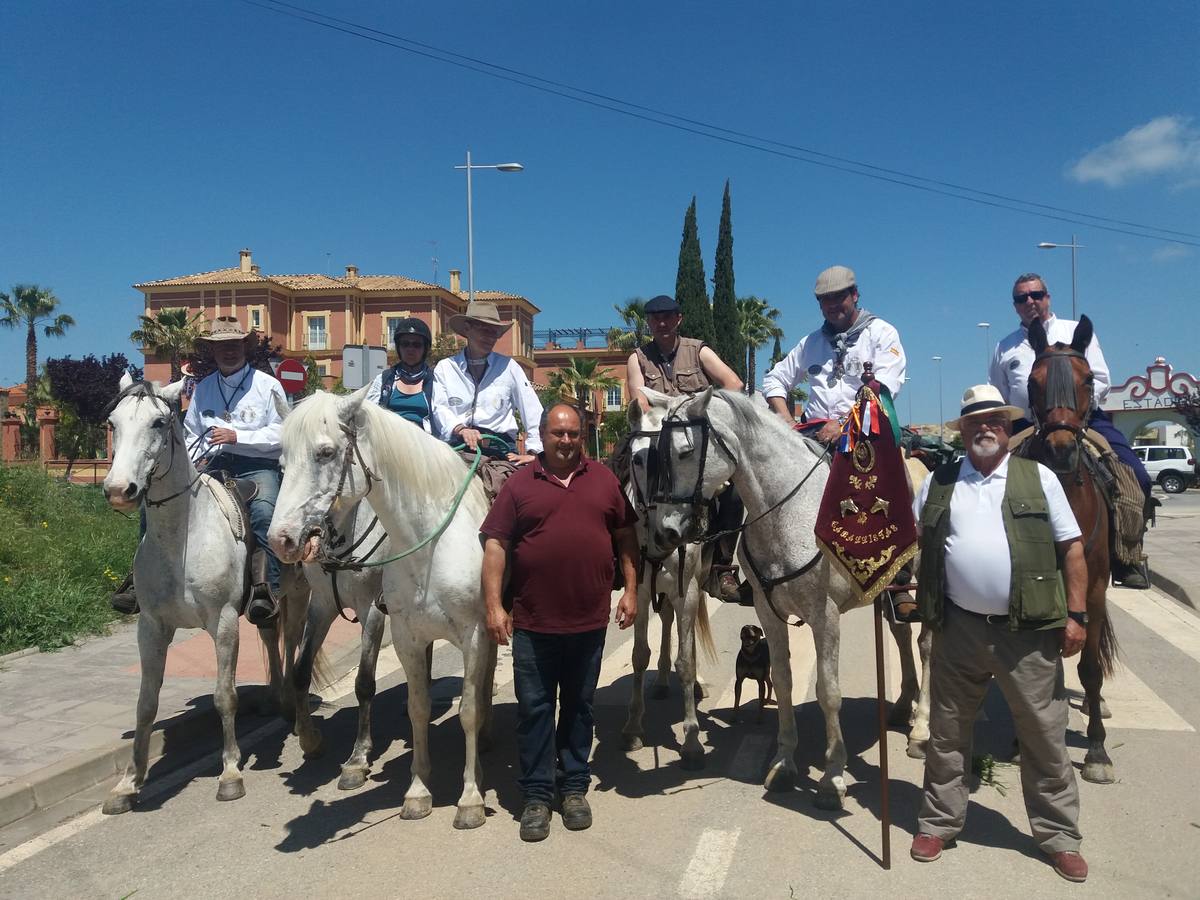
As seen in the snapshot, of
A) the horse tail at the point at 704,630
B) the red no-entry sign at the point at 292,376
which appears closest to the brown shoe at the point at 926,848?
the horse tail at the point at 704,630

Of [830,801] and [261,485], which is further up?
[261,485]

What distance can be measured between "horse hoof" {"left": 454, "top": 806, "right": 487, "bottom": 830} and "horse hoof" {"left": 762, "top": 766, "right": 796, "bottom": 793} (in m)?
1.60

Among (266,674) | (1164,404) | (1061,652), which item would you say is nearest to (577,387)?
(1164,404)

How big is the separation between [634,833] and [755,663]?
199cm

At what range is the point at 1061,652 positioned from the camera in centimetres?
381

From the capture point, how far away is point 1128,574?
5.19m

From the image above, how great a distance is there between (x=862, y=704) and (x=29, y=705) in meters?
6.13

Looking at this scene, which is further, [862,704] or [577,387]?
[577,387]

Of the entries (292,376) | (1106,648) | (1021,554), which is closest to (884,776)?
(1021,554)

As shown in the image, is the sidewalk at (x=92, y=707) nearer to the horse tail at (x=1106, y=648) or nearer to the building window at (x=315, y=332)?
the horse tail at (x=1106, y=648)

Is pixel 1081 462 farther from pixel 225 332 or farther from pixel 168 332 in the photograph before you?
pixel 168 332

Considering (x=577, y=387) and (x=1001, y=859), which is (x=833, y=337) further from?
(x=577, y=387)

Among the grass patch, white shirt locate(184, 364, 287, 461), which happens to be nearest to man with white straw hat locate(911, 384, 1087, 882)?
white shirt locate(184, 364, 287, 461)

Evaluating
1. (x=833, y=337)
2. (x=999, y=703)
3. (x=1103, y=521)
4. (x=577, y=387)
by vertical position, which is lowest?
(x=999, y=703)
